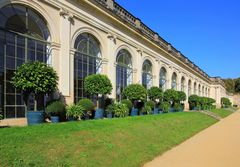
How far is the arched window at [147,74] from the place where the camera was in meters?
30.2

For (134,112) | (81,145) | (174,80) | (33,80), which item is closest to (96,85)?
(134,112)

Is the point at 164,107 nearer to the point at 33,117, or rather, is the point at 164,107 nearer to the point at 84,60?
the point at 84,60

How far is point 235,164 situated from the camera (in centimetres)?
936

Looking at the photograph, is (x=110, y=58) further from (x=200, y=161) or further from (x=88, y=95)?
(x=200, y=161)

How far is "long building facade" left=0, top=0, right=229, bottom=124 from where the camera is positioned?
14.3 meters

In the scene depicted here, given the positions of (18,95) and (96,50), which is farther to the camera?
(96,50)

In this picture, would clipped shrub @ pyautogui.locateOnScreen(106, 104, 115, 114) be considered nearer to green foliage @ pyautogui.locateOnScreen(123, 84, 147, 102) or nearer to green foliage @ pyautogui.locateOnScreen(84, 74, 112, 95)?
green foliage @ pyautogui.locateOnScreen(84, 74, 112, 95)

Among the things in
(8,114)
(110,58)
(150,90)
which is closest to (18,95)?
(8,114)

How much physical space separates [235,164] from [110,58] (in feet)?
47.3

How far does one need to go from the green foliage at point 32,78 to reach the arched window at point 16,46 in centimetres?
101

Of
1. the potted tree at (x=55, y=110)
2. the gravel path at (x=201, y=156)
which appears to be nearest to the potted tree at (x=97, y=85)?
the potted tree at (x=55, y=110)

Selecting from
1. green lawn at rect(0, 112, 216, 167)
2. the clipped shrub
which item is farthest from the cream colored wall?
green lawn at rect(0, 112, 216, 167)

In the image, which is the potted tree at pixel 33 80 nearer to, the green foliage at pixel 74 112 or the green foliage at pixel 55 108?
the green foliage at pixel 55 108

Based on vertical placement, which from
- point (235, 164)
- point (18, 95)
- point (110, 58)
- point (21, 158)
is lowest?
point (235, 164)
